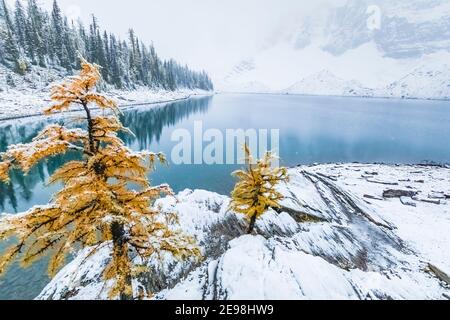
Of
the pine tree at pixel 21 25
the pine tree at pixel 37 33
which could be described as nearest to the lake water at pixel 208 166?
the pine tree at pixel 37 33

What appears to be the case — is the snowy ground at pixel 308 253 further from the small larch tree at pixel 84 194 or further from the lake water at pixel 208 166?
the lake water at pixel 208 166

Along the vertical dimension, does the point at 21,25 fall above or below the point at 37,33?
above

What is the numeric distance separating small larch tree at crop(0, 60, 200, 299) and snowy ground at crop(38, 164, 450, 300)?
1162 millimetres

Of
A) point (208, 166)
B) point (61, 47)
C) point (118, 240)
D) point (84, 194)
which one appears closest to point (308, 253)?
point (118, 240)

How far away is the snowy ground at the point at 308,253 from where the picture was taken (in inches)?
411

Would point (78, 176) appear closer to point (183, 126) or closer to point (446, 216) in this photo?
point (446, 216)

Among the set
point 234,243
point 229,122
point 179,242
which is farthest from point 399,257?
point 229,122

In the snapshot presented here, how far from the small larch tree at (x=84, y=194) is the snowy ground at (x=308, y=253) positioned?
45.7 inches

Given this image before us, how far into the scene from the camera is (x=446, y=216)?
78.6 ft

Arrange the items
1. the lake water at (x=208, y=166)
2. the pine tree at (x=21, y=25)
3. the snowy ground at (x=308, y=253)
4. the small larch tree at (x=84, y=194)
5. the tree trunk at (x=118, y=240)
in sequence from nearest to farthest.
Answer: the small larch tree at (x=84, y=194)
the tree trunk at (x=118, y=240)
the snowy ground at (x=308, y=253)
the lake water at (x=208, y=166)
the pine tree at (x=21, y=25)

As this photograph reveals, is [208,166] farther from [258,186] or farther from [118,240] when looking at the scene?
[118,240]

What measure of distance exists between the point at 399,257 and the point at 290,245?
7976 mm

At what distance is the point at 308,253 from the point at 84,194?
11708mm

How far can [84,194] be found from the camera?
22.6 feet
